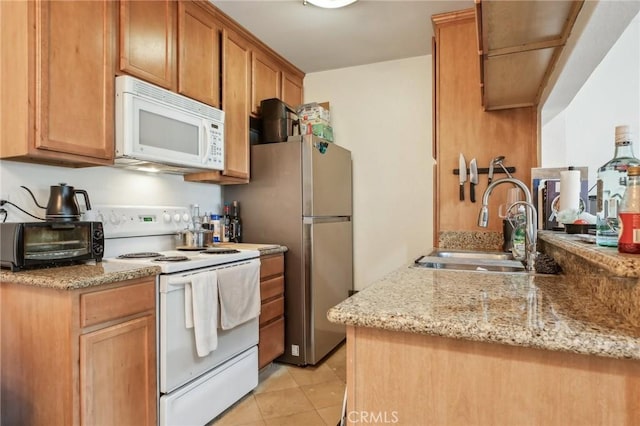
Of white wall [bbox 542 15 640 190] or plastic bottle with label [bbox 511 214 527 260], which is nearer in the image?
plastic bottle with label [bbox 511 214 527 260]

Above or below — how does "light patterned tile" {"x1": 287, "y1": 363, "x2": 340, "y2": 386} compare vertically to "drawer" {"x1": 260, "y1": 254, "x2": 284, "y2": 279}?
below

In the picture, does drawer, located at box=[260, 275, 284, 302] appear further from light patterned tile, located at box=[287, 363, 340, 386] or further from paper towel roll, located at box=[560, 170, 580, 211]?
paper towel roll, located at box=[560, 170, 580, 211]

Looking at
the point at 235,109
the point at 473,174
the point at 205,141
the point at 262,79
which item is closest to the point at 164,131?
the point at 205,141

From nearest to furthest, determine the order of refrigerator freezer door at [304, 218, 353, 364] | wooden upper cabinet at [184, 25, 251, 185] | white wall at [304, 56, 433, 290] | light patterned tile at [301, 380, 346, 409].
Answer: light patterned tile at [301, 380, 346, 409] → wooden upper cabinet at [184, 25, 251, 185] → refrigerator freezer door at [304, 218, 353, 364] → white wall at [304, 56, 433, 290]

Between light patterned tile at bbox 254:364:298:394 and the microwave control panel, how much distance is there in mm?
A: 1411

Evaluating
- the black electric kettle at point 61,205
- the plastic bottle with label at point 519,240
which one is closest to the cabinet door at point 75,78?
the black electric kettle at point 61,205

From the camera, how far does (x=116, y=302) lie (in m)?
1.46

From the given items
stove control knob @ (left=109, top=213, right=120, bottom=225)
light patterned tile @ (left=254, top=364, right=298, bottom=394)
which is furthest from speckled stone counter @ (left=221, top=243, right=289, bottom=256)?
light patterned tile @ (left=254, top=364, right=298, bottom=394)

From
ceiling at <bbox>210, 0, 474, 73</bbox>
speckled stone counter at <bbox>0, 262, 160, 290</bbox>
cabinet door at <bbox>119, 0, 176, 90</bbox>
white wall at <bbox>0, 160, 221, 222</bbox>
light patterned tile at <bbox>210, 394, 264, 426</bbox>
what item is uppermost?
ceiling at <bbox>210, 0, 474, 73</bbox>

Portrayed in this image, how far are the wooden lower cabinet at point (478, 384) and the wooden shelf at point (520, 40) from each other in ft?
3.05

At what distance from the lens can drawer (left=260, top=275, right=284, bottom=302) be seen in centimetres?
239

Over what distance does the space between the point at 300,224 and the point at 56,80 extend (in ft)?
5.12

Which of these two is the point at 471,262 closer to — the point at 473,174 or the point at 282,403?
the point at 473,174

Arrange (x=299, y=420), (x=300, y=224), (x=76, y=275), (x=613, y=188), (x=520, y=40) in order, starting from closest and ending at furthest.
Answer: (x=613, y=188) → (x=520, y=40) → (x=76, y=275) → (x=299, y=420) → (x=300, y=224)
